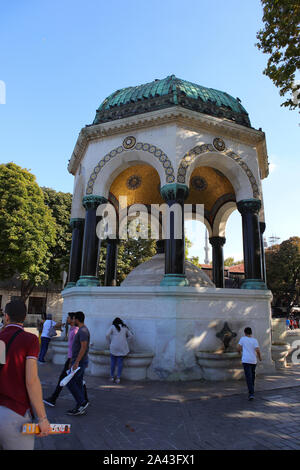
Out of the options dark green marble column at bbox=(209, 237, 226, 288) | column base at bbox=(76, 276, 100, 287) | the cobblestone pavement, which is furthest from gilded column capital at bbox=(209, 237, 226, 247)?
the cobblestone pavement

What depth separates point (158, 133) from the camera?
1034cm

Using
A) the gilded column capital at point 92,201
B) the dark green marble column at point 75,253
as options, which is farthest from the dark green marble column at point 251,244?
the dark green marble column at point 75,253

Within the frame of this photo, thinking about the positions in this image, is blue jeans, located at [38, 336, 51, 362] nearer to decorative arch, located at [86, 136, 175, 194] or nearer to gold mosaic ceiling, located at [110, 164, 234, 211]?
decorative arch, located at [86, 136, 175, 194]

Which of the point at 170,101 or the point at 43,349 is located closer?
the point at 43,349

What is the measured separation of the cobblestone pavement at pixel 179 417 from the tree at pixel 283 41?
7.57m

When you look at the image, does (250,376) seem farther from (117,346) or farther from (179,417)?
(117,346)

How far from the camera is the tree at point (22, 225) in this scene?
941 inches

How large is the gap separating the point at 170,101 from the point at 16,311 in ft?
30.5

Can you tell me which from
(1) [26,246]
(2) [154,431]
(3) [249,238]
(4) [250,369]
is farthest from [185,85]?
(1) [26,246]

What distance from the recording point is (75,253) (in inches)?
501

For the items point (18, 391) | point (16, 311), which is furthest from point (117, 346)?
point (18, 391)

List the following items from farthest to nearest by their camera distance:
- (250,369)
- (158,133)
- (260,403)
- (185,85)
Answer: (185,85), (158,133), (250,369), (260,403)
